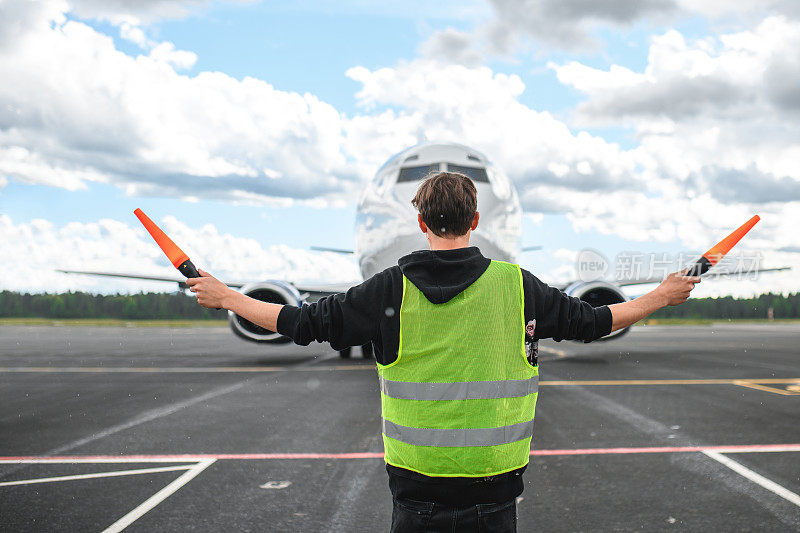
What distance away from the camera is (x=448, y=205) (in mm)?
1896

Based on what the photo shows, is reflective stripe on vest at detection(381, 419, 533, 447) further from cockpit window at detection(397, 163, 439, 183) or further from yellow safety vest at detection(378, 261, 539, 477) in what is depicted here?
cockpit window at detection(397, 163, 439, 183)

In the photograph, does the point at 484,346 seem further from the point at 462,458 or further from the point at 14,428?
the point at 14,428

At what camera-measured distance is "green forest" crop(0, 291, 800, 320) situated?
7775cm

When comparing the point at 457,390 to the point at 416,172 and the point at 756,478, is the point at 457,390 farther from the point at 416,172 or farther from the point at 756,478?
the point at 416,172

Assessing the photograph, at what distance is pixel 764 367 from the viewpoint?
12.7 meters

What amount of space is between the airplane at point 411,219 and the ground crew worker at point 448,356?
6708 mm

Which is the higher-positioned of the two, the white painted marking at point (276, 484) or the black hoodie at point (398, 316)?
the black hoodie at point (398, 316)

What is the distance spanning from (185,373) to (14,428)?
533 cm

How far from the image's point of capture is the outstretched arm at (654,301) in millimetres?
2107

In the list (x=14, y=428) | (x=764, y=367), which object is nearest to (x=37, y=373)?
(x=14, y=428)

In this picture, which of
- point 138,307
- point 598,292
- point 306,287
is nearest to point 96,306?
point 138,307

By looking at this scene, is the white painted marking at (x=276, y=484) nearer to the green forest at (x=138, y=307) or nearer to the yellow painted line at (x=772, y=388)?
the yellow painted line at (x=772, y=388)

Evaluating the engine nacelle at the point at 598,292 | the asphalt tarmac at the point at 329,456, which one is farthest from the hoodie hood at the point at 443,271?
the engine nacelle at the point at 598,292

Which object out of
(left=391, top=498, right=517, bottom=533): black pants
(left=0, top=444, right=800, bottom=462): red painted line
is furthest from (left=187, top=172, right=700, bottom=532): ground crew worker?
(left=0, top=444, right=800, bottom=462): red painted line
